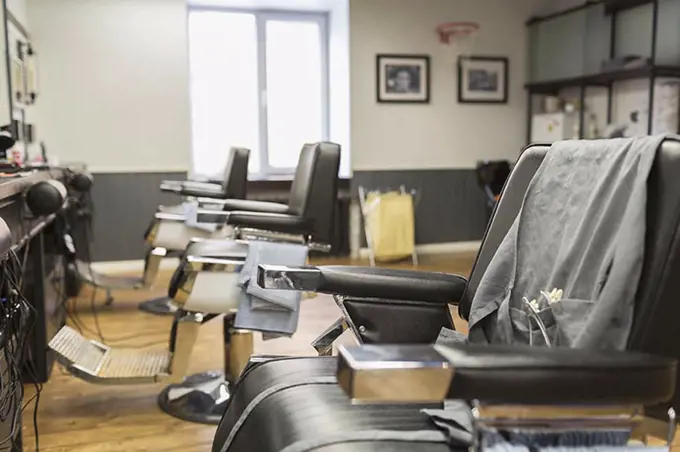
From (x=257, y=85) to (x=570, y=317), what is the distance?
17.6 feet

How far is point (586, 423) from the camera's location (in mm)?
915

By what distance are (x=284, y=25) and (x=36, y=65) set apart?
224 cm

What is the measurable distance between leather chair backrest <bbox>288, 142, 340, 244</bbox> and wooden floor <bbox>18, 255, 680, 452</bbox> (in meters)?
0.54

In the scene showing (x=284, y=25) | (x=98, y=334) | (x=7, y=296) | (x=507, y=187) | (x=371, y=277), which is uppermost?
(x=284, y=25)

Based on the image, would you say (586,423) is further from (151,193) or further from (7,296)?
(151,193)

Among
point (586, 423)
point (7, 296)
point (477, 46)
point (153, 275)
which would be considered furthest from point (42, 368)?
point (477, 46)

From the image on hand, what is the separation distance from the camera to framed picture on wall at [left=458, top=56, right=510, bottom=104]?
6162mm

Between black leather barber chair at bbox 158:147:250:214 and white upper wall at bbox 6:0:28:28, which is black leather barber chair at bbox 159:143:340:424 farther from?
white upper wall at bbox 6:0:28:28

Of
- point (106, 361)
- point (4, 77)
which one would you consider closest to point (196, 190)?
point (4, 77)

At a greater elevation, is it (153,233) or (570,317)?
(570,317)

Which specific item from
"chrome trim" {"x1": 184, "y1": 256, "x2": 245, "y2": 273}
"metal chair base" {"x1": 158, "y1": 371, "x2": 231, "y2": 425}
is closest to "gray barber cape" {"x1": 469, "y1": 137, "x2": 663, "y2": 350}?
"chrome trim" {"x1": 184, "y1": 256, "x2": 245, "y2": 273}

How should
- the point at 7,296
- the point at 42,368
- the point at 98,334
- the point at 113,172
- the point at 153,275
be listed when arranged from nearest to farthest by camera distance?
the point at 7,296 < the point at 42,368 < the point at 98,334 < the point at 153,275 < the point at 113,172

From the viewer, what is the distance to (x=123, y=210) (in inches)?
213

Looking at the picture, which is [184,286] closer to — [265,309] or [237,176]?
[265,309]
